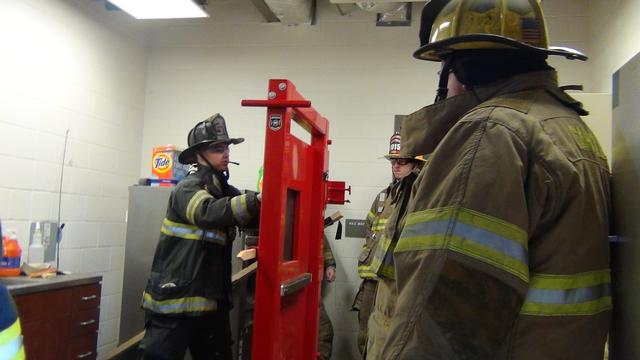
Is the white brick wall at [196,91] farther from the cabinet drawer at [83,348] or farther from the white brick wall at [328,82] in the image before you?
the cabinet drawer at [83,348]

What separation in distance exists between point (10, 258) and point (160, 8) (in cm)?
224

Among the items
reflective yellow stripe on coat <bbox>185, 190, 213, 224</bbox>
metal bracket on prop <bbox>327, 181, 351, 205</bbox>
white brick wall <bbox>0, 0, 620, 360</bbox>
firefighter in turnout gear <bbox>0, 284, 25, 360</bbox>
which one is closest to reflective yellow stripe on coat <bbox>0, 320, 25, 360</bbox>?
firefighter in turnout gear <bbox>0, 284, 25, 360</bbox>

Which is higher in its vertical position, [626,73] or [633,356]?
[626,73]

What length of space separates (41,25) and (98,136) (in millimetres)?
1091

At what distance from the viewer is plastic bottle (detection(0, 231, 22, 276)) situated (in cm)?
325

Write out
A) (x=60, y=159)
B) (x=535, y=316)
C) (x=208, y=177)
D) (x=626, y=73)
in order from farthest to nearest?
(x=60, y=159) < (x=208, y=177) < (x=626, y=73) < (x=535, y=316)

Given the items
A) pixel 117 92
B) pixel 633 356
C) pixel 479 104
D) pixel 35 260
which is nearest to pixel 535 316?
pixel 633 356

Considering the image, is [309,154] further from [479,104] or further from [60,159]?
[60,159]

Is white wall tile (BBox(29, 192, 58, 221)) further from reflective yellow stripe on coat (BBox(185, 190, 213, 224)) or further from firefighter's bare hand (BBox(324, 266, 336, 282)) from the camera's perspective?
firefighter's bare hand (BBox(324, 266, 336, 282))

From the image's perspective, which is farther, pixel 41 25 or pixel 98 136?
pixel 98 136

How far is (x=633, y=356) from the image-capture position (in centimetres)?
101

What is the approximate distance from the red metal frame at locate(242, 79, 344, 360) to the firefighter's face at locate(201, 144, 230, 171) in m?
0.71

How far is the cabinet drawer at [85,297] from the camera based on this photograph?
334cm

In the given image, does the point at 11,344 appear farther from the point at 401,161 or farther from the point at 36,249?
the point at 401,161
